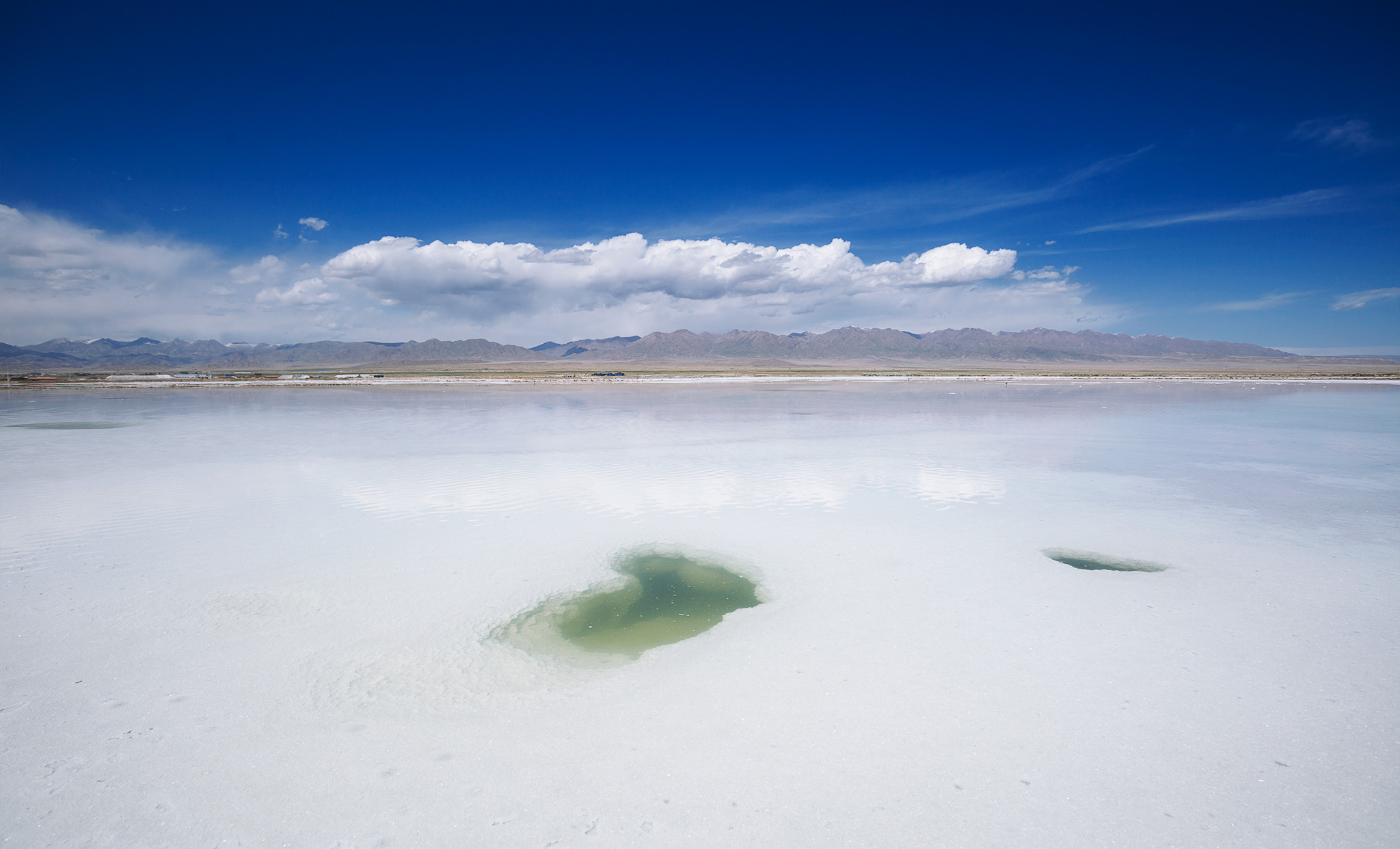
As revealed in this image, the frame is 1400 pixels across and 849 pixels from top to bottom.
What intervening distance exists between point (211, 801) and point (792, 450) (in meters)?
12.4

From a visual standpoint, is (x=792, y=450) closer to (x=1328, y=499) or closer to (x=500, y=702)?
(x=1328, y=499)

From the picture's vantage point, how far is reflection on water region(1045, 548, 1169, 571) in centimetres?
664

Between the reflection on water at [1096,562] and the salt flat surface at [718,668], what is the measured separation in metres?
0.16

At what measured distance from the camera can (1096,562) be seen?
687 cm

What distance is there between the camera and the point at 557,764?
3.51 meters

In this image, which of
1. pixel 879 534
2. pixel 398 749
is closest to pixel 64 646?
pixel 398 749

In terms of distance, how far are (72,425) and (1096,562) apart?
2733cm

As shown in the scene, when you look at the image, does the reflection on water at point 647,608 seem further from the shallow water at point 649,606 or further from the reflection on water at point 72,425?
the reflection on water at point 72,425

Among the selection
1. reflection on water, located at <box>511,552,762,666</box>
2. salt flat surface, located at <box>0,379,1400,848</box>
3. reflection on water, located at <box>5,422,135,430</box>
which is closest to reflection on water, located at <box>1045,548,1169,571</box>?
salt flat surface, located at <box>0,379,1400,848</box>

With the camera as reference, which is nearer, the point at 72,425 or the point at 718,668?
the point at 718,668

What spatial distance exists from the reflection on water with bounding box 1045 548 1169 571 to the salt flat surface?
0.16 m

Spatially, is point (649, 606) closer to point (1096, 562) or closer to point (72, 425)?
point (1096, 562)

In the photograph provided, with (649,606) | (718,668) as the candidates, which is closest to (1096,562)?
(718,668)

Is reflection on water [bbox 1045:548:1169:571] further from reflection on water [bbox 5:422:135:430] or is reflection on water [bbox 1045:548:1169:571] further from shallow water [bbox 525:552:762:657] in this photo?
reflection on water [bbox 5:422:135:430]
